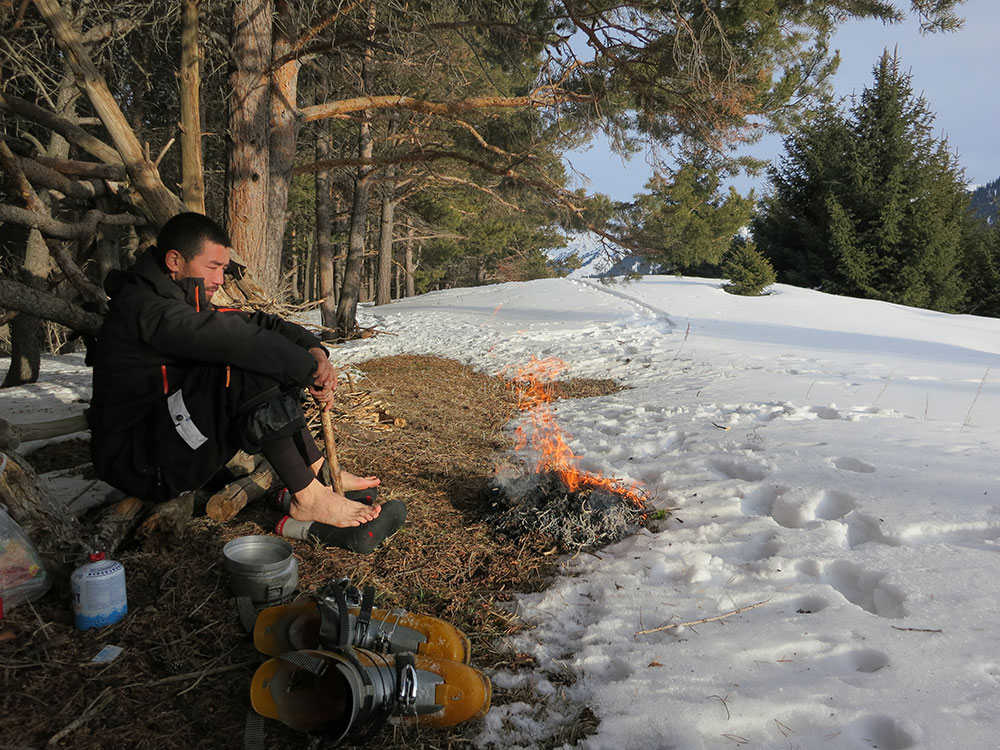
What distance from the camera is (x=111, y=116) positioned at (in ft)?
14.2

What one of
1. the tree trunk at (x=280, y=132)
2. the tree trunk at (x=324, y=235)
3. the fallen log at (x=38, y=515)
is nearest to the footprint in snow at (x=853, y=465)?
the fallen log at (x=38, y=515)

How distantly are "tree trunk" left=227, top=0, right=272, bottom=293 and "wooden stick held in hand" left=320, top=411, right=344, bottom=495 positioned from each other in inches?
112

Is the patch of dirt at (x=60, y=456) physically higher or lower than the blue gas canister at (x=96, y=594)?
lower

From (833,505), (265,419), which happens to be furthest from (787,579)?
(265,419)

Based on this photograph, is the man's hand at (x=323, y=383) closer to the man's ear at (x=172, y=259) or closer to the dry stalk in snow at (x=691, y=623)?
the man's ear at (x=172, y=259)

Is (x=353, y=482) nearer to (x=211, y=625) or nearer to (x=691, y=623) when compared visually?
(x=211, y=625)

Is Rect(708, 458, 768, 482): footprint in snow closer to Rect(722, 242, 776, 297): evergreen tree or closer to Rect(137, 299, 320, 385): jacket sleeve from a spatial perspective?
Rect(137, 299, 320, 385): jacket sleeve

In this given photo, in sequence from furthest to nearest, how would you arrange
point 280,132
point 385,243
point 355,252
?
1. point 385,243
2. point 355,252
3. point 280,132

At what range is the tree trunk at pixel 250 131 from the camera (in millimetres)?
5203

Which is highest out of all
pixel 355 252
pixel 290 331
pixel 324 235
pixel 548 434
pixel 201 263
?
pixel 324 235

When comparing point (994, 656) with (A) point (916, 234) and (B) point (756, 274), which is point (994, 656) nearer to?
(B) point (756, 274)

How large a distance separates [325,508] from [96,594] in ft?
3.49

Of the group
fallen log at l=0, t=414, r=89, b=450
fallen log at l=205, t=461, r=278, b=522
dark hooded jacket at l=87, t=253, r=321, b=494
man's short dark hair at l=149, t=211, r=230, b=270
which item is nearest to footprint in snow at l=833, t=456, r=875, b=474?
dark hooded jacket at l=87, t=253, r=321, b=494

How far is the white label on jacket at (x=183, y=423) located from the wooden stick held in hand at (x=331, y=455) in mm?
619
